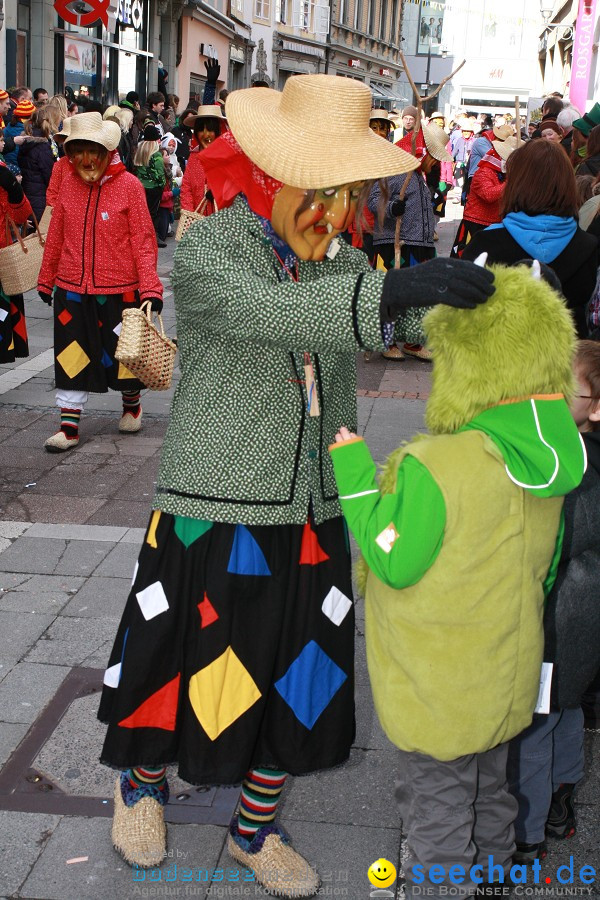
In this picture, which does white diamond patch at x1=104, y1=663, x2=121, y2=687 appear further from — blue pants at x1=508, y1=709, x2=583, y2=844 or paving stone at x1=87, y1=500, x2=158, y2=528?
paving stone at x1=87, y1=500, x2=158, y2=528

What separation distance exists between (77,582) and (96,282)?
89.6 inches

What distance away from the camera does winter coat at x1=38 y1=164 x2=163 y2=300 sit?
595cm

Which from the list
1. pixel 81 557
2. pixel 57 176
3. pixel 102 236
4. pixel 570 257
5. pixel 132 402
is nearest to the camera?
pixel 570 257

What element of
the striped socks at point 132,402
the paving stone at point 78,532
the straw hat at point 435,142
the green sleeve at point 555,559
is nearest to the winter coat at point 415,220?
the straw hat at point 435,142

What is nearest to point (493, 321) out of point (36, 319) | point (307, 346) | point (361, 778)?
point (307, 346)

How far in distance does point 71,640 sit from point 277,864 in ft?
4.83

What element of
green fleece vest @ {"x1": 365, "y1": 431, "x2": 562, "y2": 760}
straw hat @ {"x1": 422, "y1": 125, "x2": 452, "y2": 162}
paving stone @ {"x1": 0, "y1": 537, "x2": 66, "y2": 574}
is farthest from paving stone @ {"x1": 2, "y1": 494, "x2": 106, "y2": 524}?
straw hat @ {"x1": 422, "y1": 125, "x2": 452, "y2": 162}

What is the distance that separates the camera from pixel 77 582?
4.38 metres

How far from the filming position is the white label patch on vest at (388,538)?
208 cm

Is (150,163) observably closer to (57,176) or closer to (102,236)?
(57,176)

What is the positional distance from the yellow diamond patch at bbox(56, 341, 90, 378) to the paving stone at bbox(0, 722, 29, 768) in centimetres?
325

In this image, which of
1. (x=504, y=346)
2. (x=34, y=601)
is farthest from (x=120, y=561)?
(x=504, y=346)

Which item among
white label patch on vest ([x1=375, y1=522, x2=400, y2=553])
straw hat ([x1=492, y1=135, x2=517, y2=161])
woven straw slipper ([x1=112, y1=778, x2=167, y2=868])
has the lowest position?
woven straw slipper ([x1=112, y1=778, x2=167, y2=868])

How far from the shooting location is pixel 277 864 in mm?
2646
